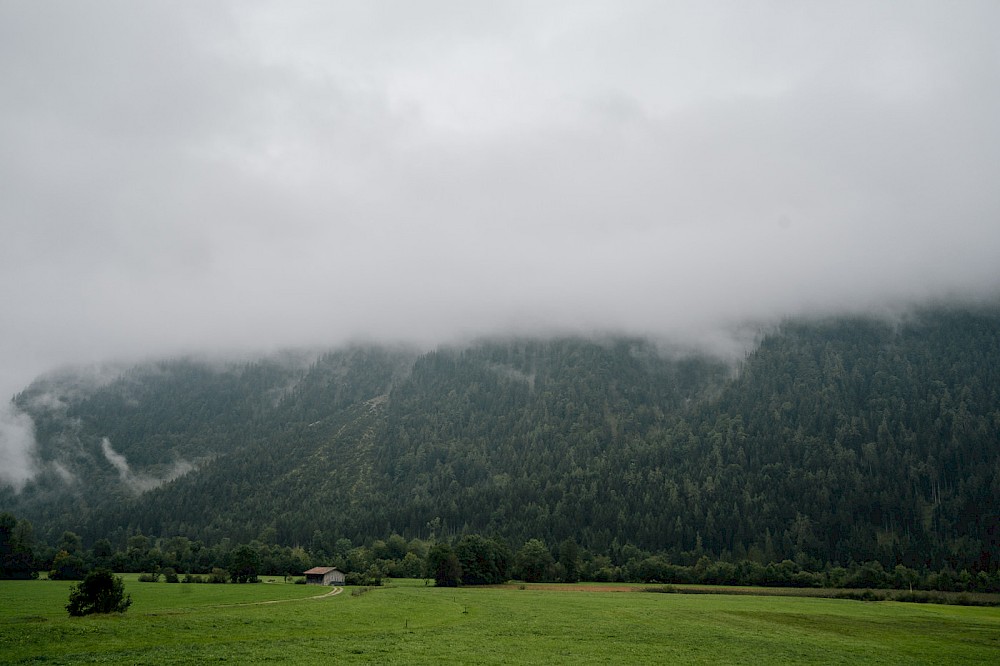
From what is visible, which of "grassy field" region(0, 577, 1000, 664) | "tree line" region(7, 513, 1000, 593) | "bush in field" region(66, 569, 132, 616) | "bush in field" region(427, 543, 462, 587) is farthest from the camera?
"bush in field" region(427, 543, 462, 587)

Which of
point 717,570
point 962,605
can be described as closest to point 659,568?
point 717,570

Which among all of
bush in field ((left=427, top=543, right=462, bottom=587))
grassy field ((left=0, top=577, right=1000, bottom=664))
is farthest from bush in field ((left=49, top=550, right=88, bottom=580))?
bush in field ((left=427, top=543, right=462, bottom=587))

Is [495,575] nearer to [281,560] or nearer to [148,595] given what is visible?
[281,560]

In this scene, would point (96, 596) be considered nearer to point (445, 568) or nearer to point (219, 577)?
point (219, 577)

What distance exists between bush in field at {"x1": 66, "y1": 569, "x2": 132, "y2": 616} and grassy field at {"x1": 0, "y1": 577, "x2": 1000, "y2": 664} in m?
1.64

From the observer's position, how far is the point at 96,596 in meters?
63.7

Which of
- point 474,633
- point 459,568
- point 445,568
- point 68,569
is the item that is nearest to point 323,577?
point 445,568

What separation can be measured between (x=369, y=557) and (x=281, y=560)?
30.2 metres

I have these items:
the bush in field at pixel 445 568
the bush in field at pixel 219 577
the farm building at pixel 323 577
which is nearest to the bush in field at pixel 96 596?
the bush in field at pixel 219 577

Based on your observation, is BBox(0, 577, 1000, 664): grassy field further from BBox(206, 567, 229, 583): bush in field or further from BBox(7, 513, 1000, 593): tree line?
BBox(7, 513, 1000, 593): tree line

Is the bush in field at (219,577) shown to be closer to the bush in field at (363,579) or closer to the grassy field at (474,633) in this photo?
the bush in field at (363,579)

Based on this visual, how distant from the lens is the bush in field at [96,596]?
207ft

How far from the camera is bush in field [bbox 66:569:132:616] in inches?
2483

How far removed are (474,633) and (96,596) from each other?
130ft
